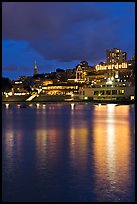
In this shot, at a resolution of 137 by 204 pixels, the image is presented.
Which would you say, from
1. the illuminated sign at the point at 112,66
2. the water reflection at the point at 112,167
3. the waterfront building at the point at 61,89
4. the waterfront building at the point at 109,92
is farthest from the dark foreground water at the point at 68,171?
the illuminated sign at the point at 112,66

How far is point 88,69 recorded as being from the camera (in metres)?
117

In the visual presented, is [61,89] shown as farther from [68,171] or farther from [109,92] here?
[68,171]

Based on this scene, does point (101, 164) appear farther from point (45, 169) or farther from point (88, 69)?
point (88, 69)

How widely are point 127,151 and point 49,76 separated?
11055cm

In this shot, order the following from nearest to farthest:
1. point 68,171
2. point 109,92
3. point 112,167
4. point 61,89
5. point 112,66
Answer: point 68,171
point 112,167
point 109,92
point 61,89
point 112,66

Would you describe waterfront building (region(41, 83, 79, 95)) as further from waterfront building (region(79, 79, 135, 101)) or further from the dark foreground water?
the dark foreground water

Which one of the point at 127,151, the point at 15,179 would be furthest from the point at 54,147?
the point at 15,179

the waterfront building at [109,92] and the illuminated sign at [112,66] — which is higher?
the illuminated sign at [112,66]

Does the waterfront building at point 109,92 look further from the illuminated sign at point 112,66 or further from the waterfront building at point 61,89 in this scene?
the illuminated sign at point 112,66

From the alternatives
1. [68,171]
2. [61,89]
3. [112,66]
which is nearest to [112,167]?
[68,171]

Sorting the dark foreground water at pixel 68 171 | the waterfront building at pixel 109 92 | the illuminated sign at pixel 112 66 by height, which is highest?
the illuminated sign at pixel 112 66

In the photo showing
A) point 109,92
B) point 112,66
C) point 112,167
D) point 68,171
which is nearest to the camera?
point 68,171

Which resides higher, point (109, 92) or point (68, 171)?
point (109, 92)

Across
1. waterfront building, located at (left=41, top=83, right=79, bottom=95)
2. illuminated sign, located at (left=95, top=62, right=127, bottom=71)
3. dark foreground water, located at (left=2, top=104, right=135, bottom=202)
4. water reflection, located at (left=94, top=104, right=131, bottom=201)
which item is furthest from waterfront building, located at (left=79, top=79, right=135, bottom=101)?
dark foreground water, located at (left=2, top=104, right=135, bottom=202)
